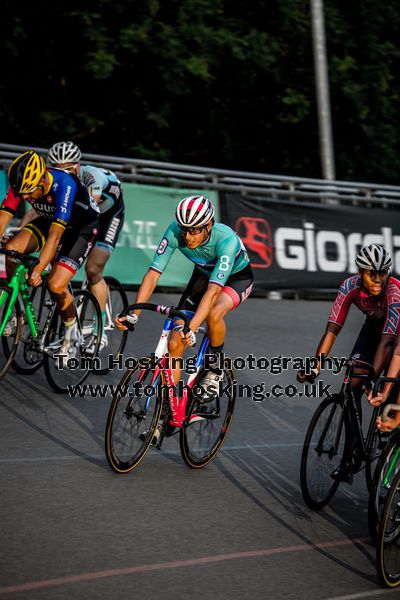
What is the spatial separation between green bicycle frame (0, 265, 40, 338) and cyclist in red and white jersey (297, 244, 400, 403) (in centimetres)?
280

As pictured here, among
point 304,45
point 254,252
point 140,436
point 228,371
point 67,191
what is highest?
point 304,45

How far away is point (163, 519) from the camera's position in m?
6.34

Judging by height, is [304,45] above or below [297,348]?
above

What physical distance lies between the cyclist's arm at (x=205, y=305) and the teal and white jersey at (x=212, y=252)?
5cm

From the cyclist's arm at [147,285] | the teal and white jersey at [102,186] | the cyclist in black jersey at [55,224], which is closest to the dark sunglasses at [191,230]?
the cyclist's arm at [147,285]

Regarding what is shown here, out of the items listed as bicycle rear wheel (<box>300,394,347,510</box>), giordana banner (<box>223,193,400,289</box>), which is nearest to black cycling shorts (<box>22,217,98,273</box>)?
bicycle rear wheel (<box>300,394,347,510</box>)

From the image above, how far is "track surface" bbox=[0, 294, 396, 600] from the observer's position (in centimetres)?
539

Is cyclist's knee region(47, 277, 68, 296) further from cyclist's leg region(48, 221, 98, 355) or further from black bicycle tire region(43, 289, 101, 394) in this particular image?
black bicycle tire region(43, 289, 101, 394)

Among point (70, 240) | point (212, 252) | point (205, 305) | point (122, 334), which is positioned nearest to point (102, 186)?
point (70, 240)

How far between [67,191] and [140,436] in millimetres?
2489

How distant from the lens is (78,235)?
9086 mm

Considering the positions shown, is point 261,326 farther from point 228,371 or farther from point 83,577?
point 83,577

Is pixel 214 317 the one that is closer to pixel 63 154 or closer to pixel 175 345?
pixel 175 345

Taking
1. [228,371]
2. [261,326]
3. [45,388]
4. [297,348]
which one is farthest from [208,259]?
[261,326]
